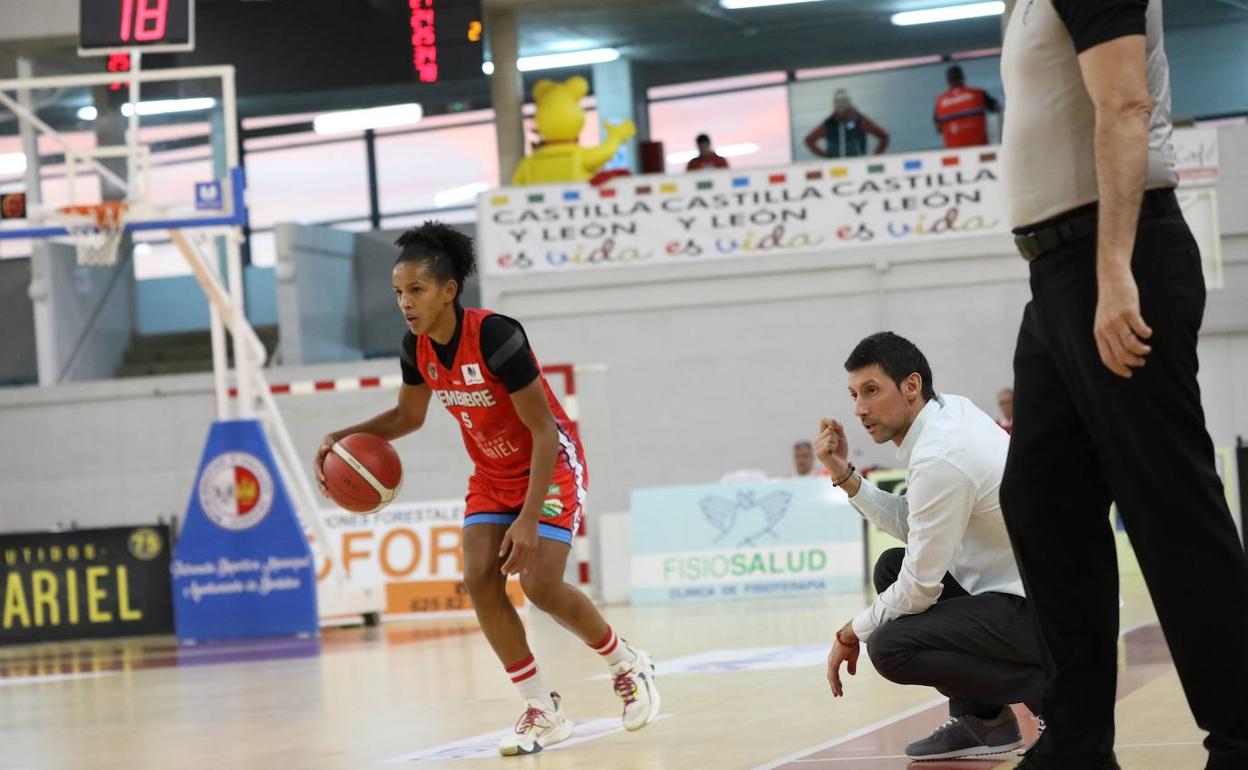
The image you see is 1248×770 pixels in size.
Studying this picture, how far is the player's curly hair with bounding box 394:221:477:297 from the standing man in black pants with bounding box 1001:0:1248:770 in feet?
8.54

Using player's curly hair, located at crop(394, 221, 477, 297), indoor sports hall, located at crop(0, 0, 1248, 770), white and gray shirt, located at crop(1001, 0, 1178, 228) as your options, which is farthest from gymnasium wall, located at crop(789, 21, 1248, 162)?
white and gray shirt, located at crop(1001, 0, 1178, 228)

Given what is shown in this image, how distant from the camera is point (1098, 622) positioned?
343 centimetres

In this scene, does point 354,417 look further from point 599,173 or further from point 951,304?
point 951,304

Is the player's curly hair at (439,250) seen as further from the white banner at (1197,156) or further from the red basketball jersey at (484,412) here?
the white banner at (1197,156)

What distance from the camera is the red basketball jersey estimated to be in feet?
18.5

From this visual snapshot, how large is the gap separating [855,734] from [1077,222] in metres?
2.59

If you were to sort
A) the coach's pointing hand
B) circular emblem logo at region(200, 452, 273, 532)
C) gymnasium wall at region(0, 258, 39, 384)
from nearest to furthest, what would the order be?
the coach's pointing hand
circular emblem logo at region(200, 452, 273, 532)
gymnasium wall at region(0, 258, 39, 384)

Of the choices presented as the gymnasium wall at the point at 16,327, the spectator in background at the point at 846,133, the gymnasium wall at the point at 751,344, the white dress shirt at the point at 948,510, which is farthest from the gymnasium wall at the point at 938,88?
the white dress shirt at the point at 948,510

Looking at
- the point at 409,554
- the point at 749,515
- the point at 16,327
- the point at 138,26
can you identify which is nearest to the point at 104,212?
the point at 138,26

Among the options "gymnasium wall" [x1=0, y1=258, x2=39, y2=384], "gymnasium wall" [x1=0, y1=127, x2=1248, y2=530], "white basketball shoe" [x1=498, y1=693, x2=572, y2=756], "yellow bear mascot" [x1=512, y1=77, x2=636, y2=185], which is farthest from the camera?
"gymnasium wall" [x1=0, y1=258, x2=39, y2=384]

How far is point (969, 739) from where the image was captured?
4688mm

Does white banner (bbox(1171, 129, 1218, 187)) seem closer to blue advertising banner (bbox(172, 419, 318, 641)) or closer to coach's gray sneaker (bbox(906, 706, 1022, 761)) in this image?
blue advertising banner (bbox(172, 419, 318, 641))

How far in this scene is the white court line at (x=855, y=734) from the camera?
188 inches

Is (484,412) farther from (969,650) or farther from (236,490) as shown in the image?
(236,490)
